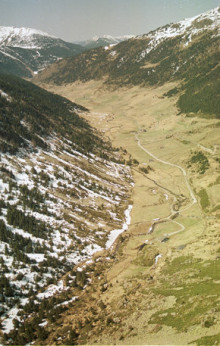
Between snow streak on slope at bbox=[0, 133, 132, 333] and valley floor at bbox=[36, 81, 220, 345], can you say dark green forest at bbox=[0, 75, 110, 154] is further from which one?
valley floor at bbox=[36, 81, 220, 345]

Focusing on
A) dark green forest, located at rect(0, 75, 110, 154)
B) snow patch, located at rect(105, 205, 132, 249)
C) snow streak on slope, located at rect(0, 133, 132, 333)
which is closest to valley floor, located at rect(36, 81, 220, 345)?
snow patch, located at rect(105, 205, 132, 249)

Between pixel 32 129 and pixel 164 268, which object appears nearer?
pixel 164 268

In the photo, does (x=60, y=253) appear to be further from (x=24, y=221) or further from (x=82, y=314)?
(x=82, y=314)

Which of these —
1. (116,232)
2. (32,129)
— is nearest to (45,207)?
(116,232)

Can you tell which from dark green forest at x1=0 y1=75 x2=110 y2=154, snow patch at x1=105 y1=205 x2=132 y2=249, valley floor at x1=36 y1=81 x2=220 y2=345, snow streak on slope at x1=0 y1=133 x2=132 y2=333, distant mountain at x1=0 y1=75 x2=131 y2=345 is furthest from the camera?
dark green forest at x1=0 y1=75 x2=110 y2=154

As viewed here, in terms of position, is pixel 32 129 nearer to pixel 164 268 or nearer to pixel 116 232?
pixel 116 232

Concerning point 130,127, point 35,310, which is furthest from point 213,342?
point 130,127

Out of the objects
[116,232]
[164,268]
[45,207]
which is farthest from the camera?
[45,207]
